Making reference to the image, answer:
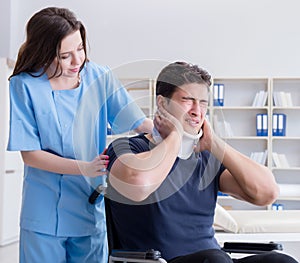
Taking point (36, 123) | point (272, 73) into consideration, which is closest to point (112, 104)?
point (36, 123)

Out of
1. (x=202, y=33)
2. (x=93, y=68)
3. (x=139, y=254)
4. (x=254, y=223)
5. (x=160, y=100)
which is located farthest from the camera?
(x=202, y=33)

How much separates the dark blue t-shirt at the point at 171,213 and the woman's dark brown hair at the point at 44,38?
31 cm

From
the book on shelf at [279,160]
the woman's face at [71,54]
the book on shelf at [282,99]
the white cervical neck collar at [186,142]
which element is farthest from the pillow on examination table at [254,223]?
the book on shelf at [282,99]

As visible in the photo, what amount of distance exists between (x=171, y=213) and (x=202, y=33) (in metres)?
4.44

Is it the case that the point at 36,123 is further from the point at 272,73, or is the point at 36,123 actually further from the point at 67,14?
the point at 272,73

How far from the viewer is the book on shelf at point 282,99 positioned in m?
5.62

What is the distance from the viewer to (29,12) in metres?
6.21

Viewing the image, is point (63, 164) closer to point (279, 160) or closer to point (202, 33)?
point (279, 160)

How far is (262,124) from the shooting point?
5.63 metres

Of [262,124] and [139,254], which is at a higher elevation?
[139,254]

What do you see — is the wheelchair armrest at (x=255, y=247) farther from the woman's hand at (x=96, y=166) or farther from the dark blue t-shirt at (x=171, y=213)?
the woman's hand at (x=96, y=166)

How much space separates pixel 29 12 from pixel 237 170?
4.94 meters

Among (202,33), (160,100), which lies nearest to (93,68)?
(160,100)

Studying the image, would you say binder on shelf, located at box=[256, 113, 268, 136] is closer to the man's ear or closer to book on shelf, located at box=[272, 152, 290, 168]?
book on shelf, located at box=[272, 152, 290, 168]
